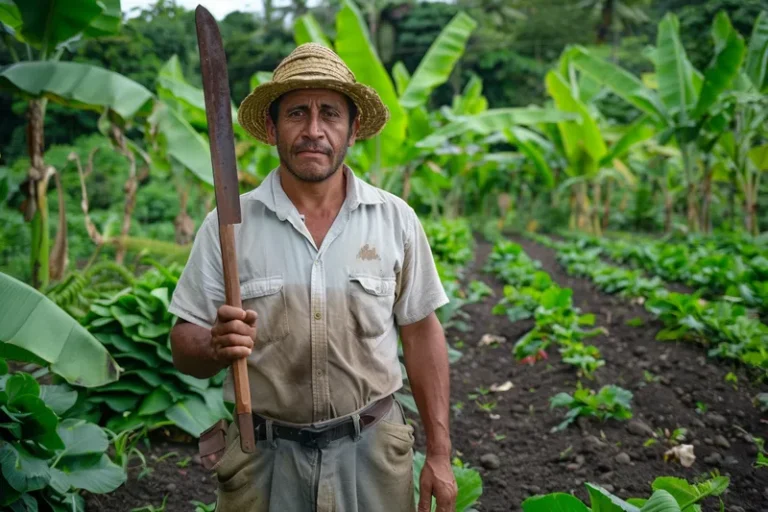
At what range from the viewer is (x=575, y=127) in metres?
12.5

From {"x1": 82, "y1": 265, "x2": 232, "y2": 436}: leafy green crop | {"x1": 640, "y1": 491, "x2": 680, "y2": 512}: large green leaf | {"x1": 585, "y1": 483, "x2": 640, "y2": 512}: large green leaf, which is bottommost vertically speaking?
{"x1": 82, "y1": 265, "x2": 232, "y2": 436}: leafy green crop

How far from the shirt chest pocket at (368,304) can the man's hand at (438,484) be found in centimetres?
44

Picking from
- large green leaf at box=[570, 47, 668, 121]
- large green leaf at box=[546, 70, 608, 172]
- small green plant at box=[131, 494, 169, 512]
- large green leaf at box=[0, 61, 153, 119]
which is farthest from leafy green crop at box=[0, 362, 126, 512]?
large green leaf at box=[546, 70, 608, 172]

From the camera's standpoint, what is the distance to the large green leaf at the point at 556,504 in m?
1.79

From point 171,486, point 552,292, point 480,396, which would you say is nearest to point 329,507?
point 171,486

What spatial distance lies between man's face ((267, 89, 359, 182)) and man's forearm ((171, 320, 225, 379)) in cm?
52

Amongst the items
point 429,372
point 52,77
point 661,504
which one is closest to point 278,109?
point 429,372

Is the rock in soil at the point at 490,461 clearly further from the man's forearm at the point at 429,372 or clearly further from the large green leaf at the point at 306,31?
the large green leaf at the point at 306,31

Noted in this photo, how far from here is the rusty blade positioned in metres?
1.56

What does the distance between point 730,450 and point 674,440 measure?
0.84 ft

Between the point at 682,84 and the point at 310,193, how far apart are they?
30.1 feet

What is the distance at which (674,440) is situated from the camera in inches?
135

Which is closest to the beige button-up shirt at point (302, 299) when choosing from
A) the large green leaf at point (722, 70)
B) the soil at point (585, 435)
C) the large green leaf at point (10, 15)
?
the soil at point (585, 435)

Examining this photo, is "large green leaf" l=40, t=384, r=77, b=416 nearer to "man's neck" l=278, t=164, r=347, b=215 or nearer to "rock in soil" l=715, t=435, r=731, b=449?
"man's neck" l=278, t=164, r=347, b=215
